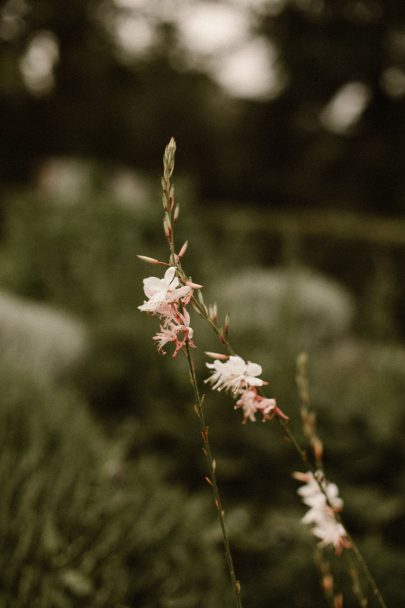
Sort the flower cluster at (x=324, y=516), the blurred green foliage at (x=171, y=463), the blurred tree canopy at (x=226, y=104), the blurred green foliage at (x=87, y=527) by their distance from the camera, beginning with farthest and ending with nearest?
1. the blurred tree canopy at (x=226, y=104)
2. the blurred green foliage at (x=171, y=463)
3. the blurred green foliage at (x=87, y=527)
4. the flower cluster at (x=324, y=516)

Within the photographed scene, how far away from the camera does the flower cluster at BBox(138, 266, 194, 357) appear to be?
719mm

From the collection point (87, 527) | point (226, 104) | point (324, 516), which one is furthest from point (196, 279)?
point (226, 104)

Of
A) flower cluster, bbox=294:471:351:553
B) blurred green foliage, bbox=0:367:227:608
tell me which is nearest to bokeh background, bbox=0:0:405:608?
blurred green foliage, bbox=0:367:227:608

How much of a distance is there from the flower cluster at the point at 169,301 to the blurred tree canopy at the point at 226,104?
27.1 ft

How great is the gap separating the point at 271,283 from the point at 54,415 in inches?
117

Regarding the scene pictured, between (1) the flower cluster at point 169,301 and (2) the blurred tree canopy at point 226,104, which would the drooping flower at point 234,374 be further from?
(2) the blurred tree canopy at point 226,104

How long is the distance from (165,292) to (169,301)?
0.01m

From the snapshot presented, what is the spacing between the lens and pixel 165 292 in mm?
725

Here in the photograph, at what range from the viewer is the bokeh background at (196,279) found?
1903 millimetres

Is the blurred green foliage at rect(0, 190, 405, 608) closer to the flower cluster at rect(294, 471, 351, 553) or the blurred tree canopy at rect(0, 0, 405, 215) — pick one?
the flower cluster at rect(294, 471, 351, 553)

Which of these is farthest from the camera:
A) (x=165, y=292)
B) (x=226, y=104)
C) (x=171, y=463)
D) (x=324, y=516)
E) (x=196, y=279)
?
(x=226, y=104)

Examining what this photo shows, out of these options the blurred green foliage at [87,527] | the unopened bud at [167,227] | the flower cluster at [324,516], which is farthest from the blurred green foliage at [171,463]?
the unopened bud at [167,227]

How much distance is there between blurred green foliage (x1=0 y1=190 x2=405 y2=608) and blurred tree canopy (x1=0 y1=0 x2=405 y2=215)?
4.52 meters

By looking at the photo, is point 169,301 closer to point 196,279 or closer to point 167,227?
point 167,227
